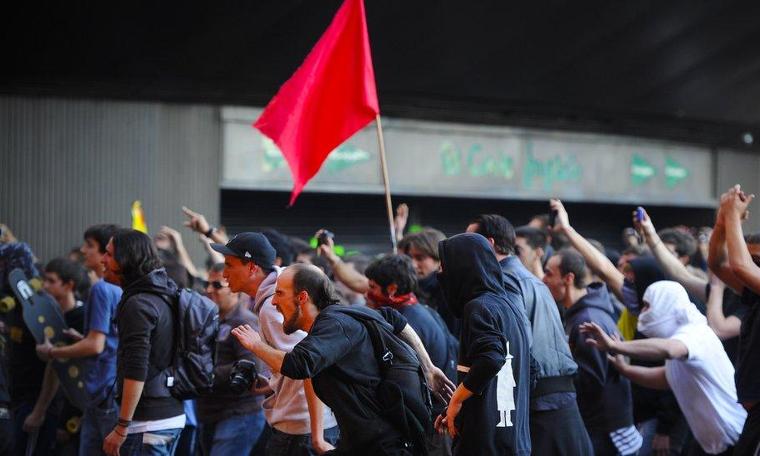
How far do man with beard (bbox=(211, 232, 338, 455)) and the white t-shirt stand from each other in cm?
217

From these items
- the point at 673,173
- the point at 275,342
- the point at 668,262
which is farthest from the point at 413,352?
the point at 673,173

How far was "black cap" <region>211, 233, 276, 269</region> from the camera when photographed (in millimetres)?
5926

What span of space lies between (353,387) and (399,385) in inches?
8.3

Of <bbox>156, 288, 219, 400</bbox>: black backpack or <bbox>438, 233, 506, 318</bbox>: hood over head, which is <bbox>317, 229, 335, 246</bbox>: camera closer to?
<bbox>156, 288, 219, 400</bbox>: black backpack

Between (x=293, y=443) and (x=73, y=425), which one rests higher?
(x=293, y=443)

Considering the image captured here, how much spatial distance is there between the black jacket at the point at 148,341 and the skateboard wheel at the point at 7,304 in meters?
2.10

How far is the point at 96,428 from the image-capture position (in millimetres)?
6754

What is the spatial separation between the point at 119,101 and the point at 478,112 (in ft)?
20.0

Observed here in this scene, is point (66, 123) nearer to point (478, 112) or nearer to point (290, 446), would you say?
point (478, 112)

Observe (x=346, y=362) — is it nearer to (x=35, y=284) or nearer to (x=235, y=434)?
(x=235, y=434)

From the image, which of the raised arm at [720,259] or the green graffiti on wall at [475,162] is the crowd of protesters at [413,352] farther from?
the green graffiti on wall at [475,162]

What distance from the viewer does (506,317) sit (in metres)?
5.27

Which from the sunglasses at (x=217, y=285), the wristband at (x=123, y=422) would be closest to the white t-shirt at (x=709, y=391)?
the sunglasses at (x=217, y=285)

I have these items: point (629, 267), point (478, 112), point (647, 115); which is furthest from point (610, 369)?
point (647, 115)
